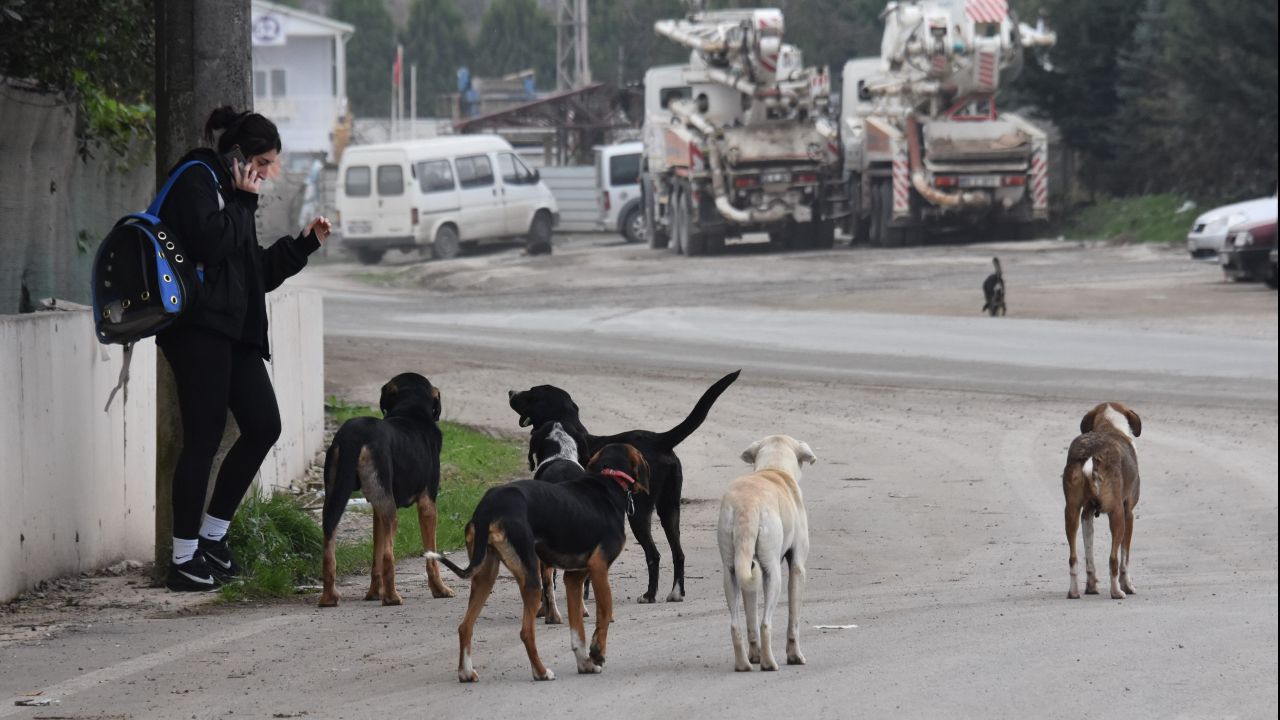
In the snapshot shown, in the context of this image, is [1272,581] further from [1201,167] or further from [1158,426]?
[1201,167]

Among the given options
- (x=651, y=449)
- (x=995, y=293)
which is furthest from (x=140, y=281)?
(x=995, y=293)

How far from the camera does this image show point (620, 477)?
643cm

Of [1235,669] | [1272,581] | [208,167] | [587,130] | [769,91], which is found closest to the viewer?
[1235,669]

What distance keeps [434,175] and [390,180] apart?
2.93 feet

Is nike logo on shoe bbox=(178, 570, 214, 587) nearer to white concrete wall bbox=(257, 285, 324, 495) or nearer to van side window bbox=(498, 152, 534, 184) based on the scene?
white concrete wall bbox=(257, 285, 324, 495)

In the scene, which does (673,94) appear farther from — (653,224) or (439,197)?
(439,197)

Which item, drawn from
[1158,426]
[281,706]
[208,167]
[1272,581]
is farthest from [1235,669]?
[1158,426]

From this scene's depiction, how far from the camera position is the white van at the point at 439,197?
1464 inches

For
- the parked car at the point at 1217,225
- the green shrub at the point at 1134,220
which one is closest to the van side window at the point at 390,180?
the green shrub at the point at 1134,220

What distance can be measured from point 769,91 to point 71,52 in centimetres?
2573

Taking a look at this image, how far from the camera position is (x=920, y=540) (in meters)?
9.73

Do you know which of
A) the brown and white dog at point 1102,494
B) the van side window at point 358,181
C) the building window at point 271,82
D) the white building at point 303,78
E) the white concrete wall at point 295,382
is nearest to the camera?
the brown and white dog at point 1102,494

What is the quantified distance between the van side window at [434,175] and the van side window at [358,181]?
118cm

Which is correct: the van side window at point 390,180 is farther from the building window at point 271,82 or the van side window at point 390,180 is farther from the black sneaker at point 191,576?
the building window at point 271,82
